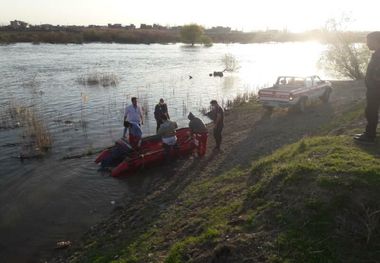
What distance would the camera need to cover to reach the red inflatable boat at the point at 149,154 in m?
13.4

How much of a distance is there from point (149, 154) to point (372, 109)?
7.40 metres

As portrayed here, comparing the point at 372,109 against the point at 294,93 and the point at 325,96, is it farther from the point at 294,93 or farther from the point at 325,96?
the point at 325,96

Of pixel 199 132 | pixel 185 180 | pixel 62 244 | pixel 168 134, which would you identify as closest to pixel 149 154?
pixel 168 134

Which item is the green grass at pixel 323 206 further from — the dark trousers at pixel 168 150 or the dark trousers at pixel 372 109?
the dark trousers at pixel 168 150

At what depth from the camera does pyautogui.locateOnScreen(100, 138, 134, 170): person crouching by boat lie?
1406 cm

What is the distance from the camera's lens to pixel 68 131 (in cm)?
1917

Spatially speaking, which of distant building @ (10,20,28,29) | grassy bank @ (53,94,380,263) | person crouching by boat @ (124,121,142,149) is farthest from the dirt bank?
distant building @ (10,20,28,29)

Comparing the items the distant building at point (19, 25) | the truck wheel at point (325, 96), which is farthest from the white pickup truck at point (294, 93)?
the distant building at point (19, 25)

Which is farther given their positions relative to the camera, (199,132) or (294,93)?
(294,93)

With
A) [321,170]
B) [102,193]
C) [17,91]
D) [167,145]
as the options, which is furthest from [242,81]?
[321,170]

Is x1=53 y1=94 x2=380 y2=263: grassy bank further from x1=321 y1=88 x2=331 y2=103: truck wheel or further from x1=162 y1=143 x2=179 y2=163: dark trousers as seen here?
x1=321 y1=88 x2=331 y2=103: truck wheel

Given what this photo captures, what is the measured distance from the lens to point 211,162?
1351cm

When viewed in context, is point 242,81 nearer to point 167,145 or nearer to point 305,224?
point 167,145

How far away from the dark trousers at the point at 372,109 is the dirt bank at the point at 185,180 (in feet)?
11.0
